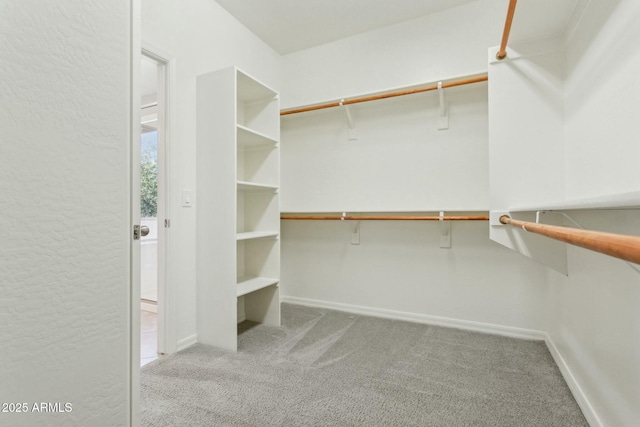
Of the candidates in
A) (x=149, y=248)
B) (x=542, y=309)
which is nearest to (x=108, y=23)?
(x=542, y=309)

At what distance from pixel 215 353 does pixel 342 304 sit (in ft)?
4.05

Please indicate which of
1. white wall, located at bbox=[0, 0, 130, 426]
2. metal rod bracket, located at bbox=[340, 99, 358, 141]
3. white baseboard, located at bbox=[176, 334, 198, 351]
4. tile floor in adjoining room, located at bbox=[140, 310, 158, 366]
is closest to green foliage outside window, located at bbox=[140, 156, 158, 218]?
tile floor in adjoining room, located at bbox=[140, 310, 158, 366]

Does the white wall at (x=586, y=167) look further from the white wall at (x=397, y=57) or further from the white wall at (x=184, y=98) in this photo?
the white wall at (x=184, y=98)

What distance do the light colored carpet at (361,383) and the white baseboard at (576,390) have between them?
0.03m

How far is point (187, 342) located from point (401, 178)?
6.67ft

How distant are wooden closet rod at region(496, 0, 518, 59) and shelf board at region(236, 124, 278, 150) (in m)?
1.59

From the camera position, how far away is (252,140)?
2479 mm

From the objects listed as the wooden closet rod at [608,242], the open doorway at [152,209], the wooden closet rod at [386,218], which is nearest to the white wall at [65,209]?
the open doorway at [152,209]

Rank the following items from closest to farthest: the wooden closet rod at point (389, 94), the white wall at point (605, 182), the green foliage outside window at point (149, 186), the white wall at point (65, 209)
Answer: the white wall at point (65, 209) → the white wall at point (605, 182) → the wooden closet rod at point (389, 94) → the green foliage outside window at point (149, 186)

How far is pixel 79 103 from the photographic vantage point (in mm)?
735

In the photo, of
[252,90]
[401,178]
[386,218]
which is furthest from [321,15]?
[386,218]

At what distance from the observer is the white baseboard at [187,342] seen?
2.04 meters

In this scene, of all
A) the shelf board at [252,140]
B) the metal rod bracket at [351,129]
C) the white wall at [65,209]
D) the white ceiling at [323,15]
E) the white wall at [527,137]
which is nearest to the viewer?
the white wall at [65,209]

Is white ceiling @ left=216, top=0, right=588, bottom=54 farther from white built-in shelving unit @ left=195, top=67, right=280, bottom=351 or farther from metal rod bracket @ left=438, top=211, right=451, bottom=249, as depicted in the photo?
metal rod bracket @ left=438, top=211, right=451, bottom=249
